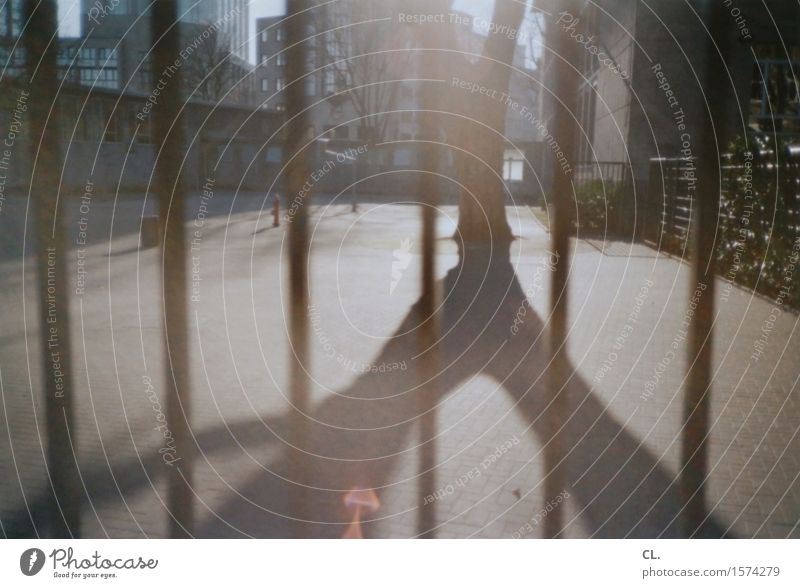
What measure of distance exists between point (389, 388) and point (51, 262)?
1.41m

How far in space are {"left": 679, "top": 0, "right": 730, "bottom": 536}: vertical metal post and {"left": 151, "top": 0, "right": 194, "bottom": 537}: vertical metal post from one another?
202 centimetres

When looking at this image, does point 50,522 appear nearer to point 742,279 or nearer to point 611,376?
point 611,376

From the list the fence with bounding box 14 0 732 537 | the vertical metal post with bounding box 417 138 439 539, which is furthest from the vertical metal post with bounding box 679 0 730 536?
the vertical metal post with bounding box 417 138 439 539

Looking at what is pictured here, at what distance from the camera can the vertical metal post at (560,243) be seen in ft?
10.5

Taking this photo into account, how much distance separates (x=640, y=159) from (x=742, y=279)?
64 cm

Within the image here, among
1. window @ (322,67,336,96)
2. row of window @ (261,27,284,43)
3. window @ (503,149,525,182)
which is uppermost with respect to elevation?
row of window @ (261,27,284,43)

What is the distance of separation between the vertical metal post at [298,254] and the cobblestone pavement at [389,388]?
3cm

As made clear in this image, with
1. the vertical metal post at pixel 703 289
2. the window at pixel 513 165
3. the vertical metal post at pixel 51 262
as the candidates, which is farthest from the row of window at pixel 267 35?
the vertical metal post at pixel 703 289

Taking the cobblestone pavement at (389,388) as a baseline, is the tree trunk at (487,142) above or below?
above

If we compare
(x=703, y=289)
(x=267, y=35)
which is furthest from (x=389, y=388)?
(x=267, y=35)

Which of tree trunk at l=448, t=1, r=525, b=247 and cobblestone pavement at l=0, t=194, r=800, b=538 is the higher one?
tree trunk at l=448, t=1, r=525, b=247

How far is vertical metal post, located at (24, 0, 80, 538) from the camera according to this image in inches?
124

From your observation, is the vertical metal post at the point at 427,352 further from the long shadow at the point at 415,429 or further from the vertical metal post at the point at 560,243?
the vertical metal post at the point at 560,243

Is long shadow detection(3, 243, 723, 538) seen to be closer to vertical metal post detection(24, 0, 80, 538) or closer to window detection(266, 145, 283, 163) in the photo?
vertical metal post detection(24, 0, 80, 538)
